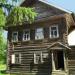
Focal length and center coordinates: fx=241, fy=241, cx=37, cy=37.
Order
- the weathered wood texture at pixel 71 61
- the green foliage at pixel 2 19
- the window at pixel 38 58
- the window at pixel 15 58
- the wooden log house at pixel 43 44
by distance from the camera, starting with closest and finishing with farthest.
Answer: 1. the green foliage at pixel 2 19
2. the weathered wood texture at pixel 71 61
3. the wooden log house at pixel 43 44
4. the window at pixel 38 58
5. the window at pixel 15 58

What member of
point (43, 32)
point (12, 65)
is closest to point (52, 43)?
point (43, 32)

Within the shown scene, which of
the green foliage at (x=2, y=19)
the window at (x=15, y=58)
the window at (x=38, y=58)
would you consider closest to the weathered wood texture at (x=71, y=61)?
the window at (x=38, y=58)

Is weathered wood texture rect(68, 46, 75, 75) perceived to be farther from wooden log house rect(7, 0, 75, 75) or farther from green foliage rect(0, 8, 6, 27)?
green foliage rect(0, 8, 6, 27)

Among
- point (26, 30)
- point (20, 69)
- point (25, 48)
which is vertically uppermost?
point (26, 30)

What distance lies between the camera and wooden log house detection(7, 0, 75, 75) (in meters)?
25.8

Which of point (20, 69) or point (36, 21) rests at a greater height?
point (36, 21)

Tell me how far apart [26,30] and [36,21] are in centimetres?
228

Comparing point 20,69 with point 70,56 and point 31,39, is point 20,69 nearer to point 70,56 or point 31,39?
point 31,39

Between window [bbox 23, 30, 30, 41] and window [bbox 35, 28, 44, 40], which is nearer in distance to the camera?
window [bbox 35, 28, 44, 40]

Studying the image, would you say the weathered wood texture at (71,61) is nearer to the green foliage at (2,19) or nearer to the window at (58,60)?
the window at (58,60)

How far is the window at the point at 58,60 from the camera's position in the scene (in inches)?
1034

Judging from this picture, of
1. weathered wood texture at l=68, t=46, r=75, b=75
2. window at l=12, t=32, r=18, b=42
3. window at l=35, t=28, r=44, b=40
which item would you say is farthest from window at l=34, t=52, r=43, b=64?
window at l=12, t=32, r=18, b=42

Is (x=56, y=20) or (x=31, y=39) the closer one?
(x=56, y=20)

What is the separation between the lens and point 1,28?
16.6m
